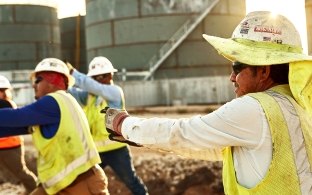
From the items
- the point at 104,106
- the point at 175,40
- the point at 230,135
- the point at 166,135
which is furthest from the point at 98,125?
the point at 175,40

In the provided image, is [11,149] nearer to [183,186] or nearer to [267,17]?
[183,186]

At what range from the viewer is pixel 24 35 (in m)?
21.7

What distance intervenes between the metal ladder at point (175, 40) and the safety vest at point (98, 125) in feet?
36.1

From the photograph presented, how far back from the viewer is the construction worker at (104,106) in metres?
5.56

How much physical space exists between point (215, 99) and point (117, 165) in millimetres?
11008

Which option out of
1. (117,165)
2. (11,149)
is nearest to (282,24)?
(117,165)

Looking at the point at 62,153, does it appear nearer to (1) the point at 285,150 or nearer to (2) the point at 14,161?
(1) the point at 285,150

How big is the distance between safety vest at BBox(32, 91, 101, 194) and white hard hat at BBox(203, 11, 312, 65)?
188cm

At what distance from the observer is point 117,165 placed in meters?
5.66

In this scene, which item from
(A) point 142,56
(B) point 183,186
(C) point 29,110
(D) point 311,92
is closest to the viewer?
(D) point 311,92

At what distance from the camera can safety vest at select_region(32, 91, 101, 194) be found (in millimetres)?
3531

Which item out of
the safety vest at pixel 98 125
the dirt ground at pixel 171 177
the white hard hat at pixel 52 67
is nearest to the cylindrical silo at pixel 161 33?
the dirt ground at pixel 171 177

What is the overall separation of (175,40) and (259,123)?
15.5 meters

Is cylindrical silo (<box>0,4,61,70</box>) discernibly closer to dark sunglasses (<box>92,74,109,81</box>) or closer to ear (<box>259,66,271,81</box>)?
dark sunglasses (<box>92,74,109,81</box>)
